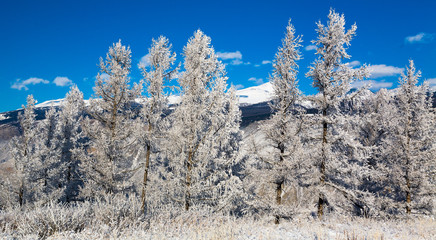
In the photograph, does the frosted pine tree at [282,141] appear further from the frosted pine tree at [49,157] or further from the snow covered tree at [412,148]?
the frosted pine tree at [49,157]

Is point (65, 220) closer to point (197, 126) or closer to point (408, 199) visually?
point (197, 126)

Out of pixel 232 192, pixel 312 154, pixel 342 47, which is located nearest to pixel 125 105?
pixel 232 192

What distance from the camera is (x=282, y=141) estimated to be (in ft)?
35.9

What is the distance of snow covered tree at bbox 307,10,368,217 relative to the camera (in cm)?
1086

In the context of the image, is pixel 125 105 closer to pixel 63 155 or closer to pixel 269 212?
pixel 269 212

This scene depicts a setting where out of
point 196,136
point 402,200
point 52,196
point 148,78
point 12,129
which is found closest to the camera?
point 196,136

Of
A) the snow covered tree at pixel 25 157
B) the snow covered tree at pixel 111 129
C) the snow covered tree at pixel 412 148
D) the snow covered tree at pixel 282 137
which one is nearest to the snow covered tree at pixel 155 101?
the snow covered tree at pixel 111 129

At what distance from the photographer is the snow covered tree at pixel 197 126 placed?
32.3ft

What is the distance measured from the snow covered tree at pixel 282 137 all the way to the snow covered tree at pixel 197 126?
171cm

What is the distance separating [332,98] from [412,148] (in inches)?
296

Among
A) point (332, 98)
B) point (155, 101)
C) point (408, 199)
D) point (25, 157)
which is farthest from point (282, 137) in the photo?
point (25, 157)

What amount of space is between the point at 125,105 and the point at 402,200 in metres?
18.3

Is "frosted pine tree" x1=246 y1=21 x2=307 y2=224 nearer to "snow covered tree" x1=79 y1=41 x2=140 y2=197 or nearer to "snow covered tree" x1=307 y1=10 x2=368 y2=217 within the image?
"snow covered tree" x1=307 y1=10 x2=368 y2=217

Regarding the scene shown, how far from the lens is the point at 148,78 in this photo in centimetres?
1234
